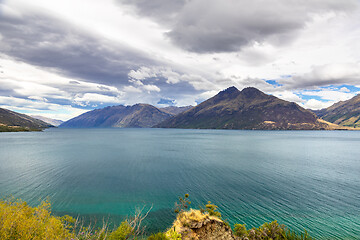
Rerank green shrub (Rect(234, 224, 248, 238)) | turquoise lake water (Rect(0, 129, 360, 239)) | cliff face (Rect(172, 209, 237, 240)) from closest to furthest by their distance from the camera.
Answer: cliff face (Rect(172, 209, 237, 240))
green shrub (Rect(234, 224, 248, 238))
turquoise lake water (Rect(0, 129, 360, 239))

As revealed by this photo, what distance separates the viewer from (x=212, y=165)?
90.2 meters

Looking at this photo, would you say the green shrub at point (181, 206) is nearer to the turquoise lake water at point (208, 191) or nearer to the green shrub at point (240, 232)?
the turquoise lake water at point (208, 191)

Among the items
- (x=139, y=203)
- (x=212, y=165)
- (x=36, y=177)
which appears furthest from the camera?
(x=212, y=165)

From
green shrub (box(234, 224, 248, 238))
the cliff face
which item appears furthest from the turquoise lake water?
the cliff face

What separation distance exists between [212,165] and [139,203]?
51.1m

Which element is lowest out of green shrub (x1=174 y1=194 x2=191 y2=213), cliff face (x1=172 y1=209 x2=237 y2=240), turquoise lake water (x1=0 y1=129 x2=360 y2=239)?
turquoise lake water (x1=0 y1=129 x2=360 y2=239)

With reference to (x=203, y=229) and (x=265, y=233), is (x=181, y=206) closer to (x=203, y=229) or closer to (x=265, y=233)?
Answer: (x=203, y=229)

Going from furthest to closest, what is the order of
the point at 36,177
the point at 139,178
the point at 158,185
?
the point at 139,178 < the point at 36,177 < the point at 158,185

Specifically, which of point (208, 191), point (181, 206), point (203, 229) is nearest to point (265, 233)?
point (203, 229)

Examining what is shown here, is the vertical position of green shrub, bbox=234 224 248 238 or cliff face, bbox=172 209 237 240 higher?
cliff face, bbox=172 209 237 240

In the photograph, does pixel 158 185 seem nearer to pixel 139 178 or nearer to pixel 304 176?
pixel 139 178

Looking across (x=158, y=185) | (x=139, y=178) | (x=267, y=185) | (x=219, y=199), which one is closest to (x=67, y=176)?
(x=139, y=178)

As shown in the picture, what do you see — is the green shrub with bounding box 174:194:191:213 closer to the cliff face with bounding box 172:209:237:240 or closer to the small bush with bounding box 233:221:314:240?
the cliff face with bounding box 172:209:237:240

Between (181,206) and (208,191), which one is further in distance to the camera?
(208,191)
